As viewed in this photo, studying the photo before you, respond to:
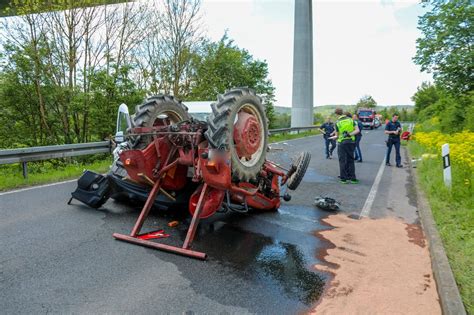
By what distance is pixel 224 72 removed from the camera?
29.8 m

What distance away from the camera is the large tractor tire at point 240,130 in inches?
169

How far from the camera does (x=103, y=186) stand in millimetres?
5941

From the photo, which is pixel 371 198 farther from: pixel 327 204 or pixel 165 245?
pixel 165 245

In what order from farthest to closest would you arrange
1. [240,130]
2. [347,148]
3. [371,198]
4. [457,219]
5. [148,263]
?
[347,148] → [371,198] → [457,219] → [240,130] → [148,263]

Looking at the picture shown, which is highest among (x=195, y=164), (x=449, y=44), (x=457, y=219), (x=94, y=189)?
(x=449, y=44)

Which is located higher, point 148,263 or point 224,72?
point 224,72

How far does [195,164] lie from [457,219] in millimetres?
4229

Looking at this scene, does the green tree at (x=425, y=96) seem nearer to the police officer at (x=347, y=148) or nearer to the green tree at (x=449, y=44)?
the green tree at (x=449, y=44)

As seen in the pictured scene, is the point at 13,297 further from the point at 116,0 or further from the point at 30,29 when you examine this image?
the point at 116,0

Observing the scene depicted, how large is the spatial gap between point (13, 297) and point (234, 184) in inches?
106

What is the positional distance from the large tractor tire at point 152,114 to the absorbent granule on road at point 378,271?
291cm

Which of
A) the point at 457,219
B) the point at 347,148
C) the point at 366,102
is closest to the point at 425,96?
the point at 366,102

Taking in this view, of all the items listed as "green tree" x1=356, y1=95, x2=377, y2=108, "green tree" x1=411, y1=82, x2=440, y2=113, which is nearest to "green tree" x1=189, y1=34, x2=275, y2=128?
"green tree" x1=411, y1=82, x2=440, y2=113

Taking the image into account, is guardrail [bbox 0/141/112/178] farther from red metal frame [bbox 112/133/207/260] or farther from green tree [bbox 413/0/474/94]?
green tree [bbox 413/0/474/94]
